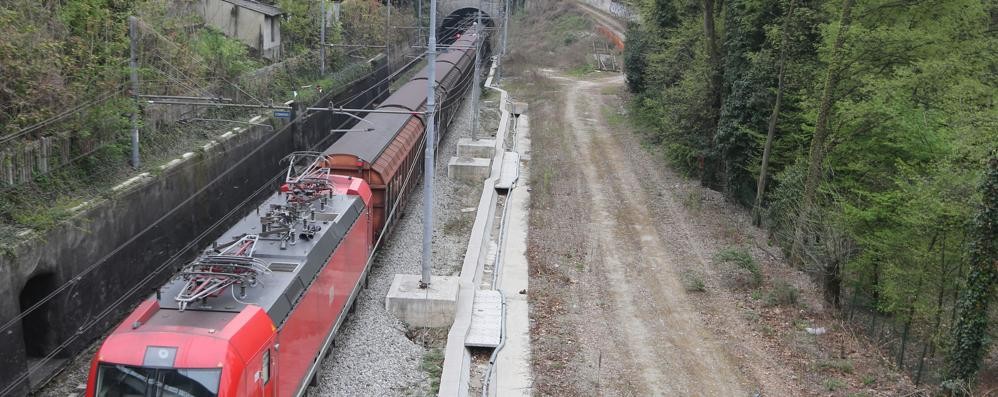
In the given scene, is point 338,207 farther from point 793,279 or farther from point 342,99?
point 342,99

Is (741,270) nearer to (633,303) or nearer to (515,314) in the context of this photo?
(633,303)

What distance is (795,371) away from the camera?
15578mm

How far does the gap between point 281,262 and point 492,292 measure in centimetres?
765

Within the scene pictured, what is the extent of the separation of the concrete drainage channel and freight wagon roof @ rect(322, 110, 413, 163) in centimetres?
363

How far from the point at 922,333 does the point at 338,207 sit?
14151mm

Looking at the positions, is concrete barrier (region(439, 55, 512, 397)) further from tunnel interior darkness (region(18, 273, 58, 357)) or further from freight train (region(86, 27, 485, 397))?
tunnel interior darkness (region(18, 273, 58, 357))

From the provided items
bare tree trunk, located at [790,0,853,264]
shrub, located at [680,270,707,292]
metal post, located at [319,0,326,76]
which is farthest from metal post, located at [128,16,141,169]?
metal post, located at [319,0,326,76]

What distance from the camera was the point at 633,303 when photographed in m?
19.2

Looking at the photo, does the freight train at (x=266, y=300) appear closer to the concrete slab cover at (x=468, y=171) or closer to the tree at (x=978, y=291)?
the concrete slab cover at (x=468, y=171)

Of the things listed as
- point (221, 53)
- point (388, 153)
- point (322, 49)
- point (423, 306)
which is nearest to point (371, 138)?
point (388, 153)

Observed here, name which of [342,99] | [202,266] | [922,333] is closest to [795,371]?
[922,333]

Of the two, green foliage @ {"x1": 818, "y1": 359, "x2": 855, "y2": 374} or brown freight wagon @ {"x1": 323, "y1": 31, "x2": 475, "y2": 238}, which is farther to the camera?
brown freight wagon @ {"x1": 323, "y1": 31, "x2": 475, "y2": 238}

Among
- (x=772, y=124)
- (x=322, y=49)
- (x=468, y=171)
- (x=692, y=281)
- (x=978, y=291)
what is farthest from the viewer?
(x=322, y=49)

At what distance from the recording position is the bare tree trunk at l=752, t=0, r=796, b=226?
24391 millimetres
